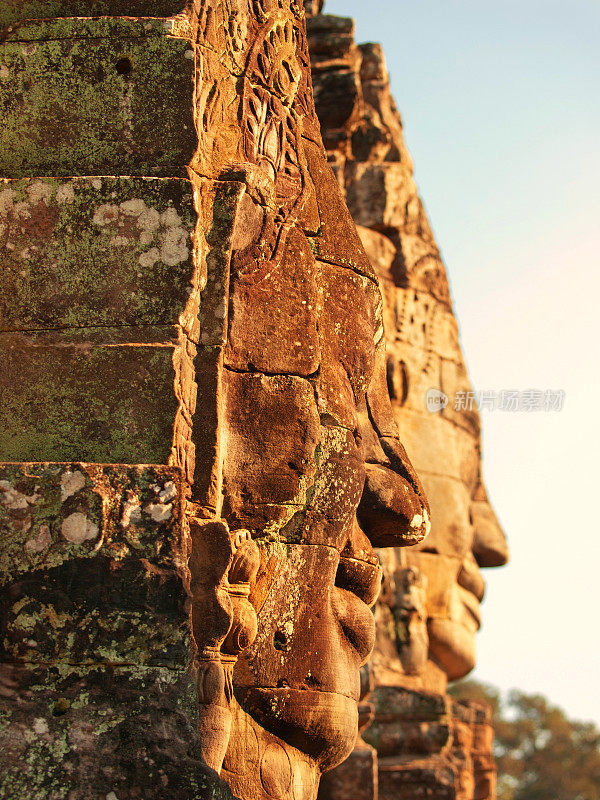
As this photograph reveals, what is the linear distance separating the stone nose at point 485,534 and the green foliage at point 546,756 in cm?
2959

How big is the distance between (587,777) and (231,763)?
132 feet

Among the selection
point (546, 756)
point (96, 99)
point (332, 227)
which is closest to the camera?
point (96, 99)

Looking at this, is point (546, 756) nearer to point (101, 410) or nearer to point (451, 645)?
point (451, 645)

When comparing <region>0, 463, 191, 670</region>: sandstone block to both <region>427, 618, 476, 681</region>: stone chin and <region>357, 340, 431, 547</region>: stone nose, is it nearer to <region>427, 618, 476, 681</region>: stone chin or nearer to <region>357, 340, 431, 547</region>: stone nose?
<region>357, 340, 431, 547</region>: stone nose

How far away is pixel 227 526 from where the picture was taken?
3855 millimetres

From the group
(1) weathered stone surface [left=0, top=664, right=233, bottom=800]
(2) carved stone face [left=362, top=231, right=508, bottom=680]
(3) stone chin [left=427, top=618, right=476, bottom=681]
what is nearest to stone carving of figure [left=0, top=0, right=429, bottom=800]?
(1) weathered stone surface [left=0, top=664, right=233, bottom=800]

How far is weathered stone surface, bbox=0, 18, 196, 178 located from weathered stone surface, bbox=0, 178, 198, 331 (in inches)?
3.4

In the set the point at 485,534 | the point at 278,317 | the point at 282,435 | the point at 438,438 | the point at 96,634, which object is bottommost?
the point at 485,534

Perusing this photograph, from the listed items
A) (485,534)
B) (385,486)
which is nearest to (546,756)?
(485,534)

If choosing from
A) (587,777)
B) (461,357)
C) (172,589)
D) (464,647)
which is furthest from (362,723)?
(587,777)

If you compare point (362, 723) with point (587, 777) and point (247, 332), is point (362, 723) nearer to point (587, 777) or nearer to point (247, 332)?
point (247, 332)

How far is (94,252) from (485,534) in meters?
8.97

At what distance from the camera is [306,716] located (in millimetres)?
4086

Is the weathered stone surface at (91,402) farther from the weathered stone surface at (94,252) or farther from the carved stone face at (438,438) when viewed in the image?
the carved stone face at (438,438)
